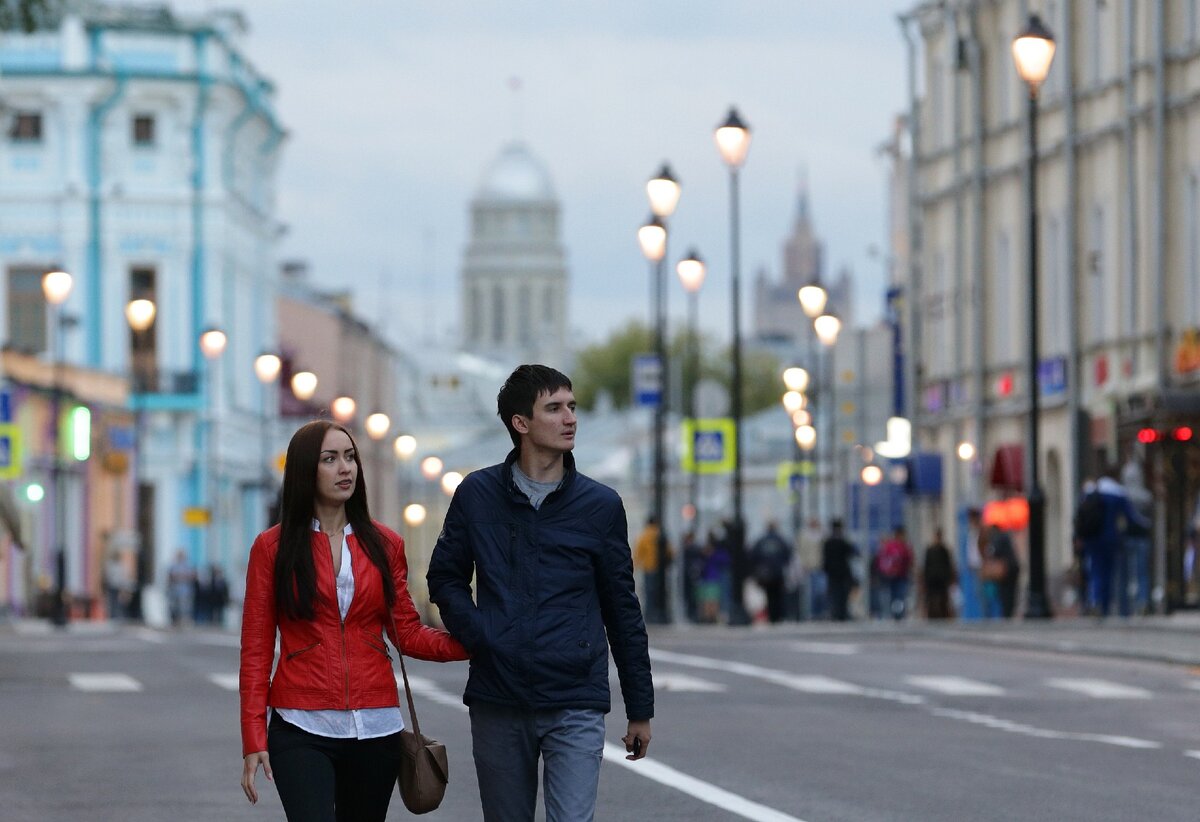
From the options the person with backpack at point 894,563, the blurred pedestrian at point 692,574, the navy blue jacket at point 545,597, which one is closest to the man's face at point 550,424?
the navy blue jacket at point 545,597

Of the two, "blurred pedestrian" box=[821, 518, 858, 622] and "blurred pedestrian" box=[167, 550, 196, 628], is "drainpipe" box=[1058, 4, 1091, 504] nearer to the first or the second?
"blurred pedestrian" box=[821, 518, 858, 622]

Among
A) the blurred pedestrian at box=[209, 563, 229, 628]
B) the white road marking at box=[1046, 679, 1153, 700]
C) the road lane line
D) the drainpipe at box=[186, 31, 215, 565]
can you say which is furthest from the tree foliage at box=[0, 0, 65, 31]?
the drainpipe at box=[186, 31, 215, 565]

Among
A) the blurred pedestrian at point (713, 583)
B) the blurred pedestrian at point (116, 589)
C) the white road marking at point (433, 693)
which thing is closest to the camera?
the white road marking at point (433, 693)

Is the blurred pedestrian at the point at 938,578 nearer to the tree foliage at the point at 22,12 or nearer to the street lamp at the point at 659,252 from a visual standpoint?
the street lamp at the point at 659,252

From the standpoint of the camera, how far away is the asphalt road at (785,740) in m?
14.3

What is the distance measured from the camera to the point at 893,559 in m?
45.1

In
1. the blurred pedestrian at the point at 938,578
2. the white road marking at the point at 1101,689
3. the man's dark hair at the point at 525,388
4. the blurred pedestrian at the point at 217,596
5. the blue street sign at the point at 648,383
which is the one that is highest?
the blue street sign at the point at 648,383

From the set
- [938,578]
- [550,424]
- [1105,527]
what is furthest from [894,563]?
[550,424]

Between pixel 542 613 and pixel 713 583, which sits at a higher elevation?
pixel 542 613

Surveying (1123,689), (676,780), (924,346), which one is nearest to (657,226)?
(924,346)

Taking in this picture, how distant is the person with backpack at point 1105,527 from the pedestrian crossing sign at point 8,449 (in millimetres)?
18117

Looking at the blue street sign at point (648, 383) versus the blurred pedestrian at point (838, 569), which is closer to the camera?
the blurred pedestrian at point (838, 569)

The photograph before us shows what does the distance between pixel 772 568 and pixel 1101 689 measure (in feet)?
74.5

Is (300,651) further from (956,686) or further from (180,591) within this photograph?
(180,591)
